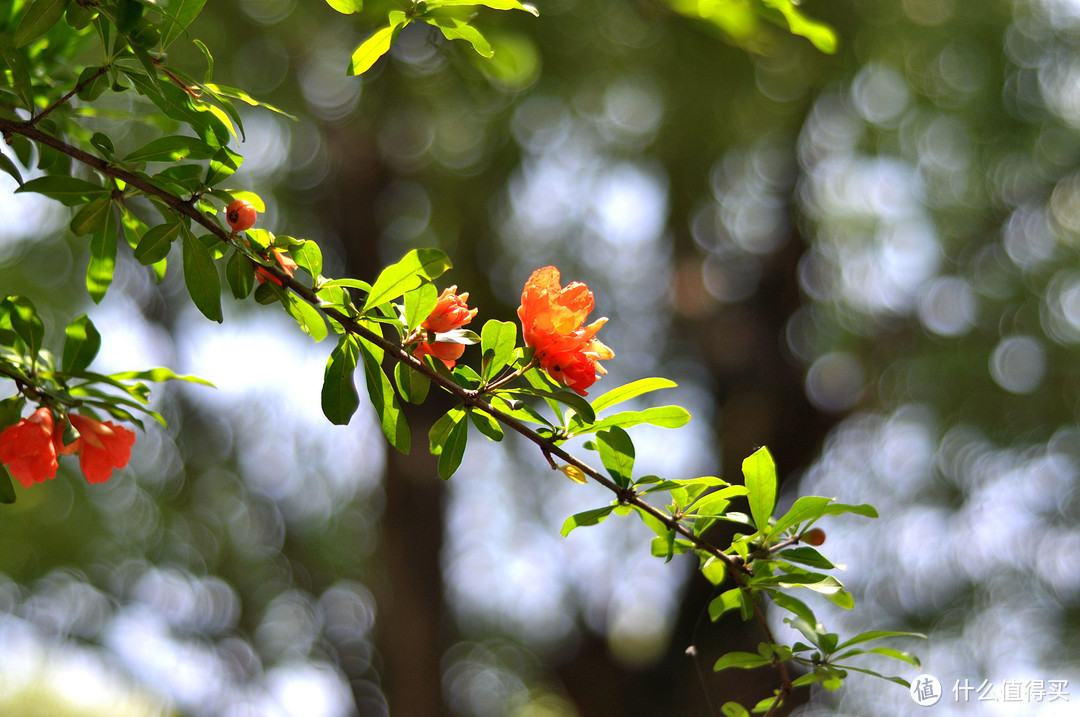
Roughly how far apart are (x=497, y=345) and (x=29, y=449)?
0.44 meters

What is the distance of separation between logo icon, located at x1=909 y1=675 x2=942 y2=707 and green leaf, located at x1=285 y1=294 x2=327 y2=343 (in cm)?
95

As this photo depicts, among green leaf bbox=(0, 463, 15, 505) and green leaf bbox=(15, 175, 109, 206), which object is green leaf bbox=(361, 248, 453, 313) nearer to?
green leaf bbox=(15, 175, 109, 206)

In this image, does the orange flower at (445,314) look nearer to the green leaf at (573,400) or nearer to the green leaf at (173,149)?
the green leaf at (573,400)

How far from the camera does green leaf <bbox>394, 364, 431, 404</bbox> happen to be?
0.57 meters

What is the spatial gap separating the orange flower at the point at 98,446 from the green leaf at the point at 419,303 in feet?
1.07

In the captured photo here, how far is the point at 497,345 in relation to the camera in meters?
0.59

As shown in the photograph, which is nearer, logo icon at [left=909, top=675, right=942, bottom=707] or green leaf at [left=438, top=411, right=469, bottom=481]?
green leaf at [left=438, top=411, right=469, bottom=481]

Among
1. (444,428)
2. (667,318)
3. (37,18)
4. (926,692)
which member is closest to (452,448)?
(444,428)

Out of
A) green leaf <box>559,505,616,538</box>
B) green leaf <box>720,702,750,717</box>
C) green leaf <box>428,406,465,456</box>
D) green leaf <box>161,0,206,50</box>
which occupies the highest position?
green leaf <box>161,0,206,50</box>

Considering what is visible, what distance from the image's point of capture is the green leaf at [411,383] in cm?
57

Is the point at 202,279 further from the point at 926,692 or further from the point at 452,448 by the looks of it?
the point at 926,692

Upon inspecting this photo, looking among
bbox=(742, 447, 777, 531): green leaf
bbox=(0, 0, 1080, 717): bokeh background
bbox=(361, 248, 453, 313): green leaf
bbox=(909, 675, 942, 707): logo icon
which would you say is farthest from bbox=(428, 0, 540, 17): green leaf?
bbox=(0, 0, 1080, 717): bokeh background

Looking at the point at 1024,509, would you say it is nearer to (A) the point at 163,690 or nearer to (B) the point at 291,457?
(B) the point at 291,457

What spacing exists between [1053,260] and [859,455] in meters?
0.98
